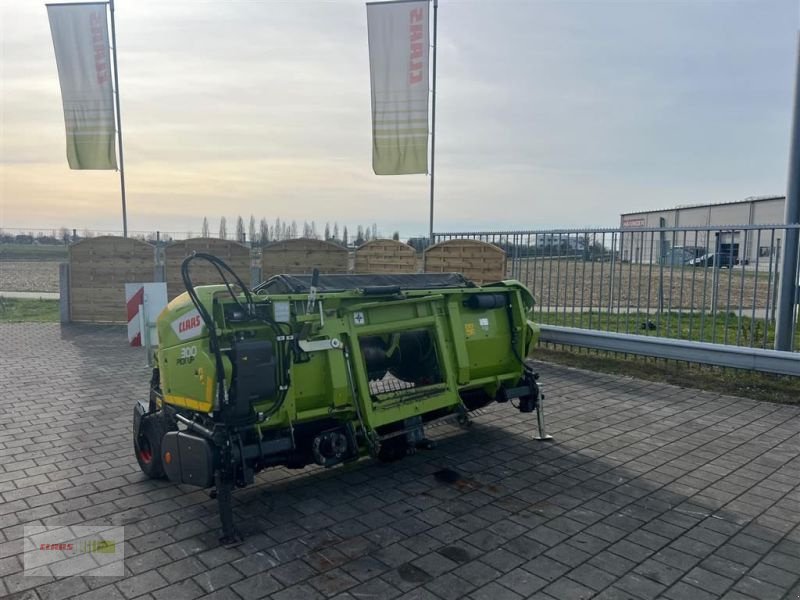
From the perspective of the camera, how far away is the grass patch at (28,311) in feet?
49.1

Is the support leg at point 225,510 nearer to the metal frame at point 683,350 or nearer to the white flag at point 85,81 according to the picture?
the metal frame at point 683,350

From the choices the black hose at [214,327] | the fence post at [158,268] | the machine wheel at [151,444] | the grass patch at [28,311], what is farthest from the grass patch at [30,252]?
the black hose at [214,327]

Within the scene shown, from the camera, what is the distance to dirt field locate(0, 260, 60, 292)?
2339cm

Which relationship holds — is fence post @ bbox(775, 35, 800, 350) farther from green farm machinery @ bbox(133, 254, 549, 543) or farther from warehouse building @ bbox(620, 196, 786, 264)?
green farm machinery @ bbox(133, 254, 549, 543)

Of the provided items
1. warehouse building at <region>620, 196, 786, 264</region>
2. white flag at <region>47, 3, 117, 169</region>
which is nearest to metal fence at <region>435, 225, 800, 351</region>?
warehouse building at <region>620, 196, 786, 264</region>

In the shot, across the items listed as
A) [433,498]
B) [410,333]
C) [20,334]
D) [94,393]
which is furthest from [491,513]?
[20,334]

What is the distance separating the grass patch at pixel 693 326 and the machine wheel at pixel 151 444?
Answer: 6464mm

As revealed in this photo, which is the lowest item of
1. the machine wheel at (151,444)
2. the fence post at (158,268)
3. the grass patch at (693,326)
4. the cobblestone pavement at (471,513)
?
the cobblestone pavement at (471,513)

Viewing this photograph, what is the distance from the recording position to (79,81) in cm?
1447

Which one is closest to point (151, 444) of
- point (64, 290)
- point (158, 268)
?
point (158, 268)

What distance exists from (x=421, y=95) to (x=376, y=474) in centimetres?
950

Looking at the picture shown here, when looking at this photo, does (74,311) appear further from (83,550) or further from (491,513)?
(491,513)

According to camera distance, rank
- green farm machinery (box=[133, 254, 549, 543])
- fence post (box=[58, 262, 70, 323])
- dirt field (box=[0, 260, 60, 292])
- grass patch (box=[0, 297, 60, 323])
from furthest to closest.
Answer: dirt field (box=[0, 260, 60, 292]) → grass patch (box=[0, 297, 60, 323]) → fence post (box=[58, 262, 70, 323]) → green farm machinery (box=[133, 254, 549, 543])

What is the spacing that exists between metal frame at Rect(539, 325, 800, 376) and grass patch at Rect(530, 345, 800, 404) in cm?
33
